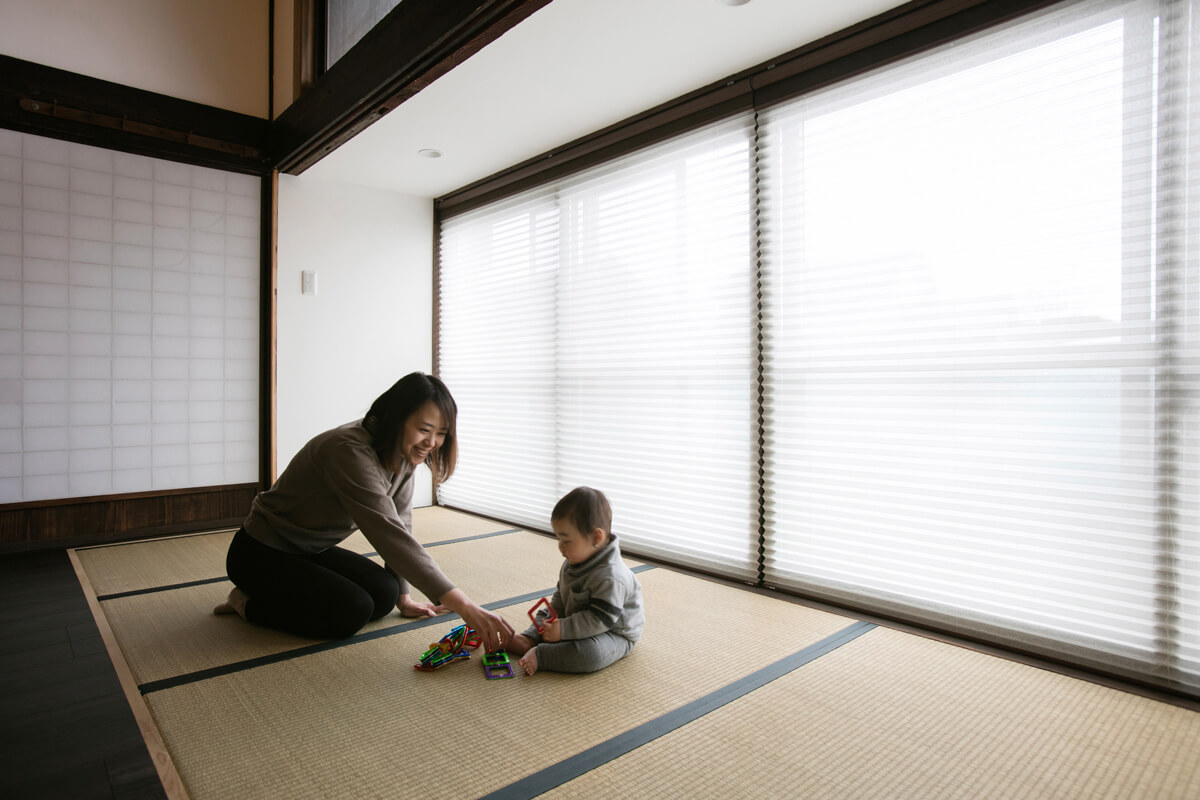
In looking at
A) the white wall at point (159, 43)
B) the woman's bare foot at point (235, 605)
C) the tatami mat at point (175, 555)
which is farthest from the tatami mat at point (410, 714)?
the white wall at point (159, 43)

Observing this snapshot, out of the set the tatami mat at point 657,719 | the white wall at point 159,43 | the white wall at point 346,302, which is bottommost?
the tatami mat at point 657,719

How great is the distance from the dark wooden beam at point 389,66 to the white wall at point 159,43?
18.0 inches

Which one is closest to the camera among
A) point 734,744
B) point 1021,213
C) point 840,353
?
point 734,744

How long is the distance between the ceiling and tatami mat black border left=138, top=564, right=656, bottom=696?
2.26m

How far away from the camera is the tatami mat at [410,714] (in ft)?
4.77

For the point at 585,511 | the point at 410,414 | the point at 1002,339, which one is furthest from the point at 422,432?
the point at 1002,339

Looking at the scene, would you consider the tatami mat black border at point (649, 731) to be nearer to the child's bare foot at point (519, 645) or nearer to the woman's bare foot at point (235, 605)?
the child's bare foot at point (519, 645)

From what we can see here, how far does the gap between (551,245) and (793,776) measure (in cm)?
328

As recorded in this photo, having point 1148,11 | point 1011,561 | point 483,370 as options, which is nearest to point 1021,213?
point 1148,11

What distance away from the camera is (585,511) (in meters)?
2.00

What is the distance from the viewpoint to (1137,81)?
1979 millimetres

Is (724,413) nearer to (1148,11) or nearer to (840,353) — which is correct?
(840,353)

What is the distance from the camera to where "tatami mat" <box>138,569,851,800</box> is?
145 centimetres

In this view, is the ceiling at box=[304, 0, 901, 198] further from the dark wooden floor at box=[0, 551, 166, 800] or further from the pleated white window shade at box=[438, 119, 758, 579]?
the dark wooden floor at box=[0, 551, 166, 800]
